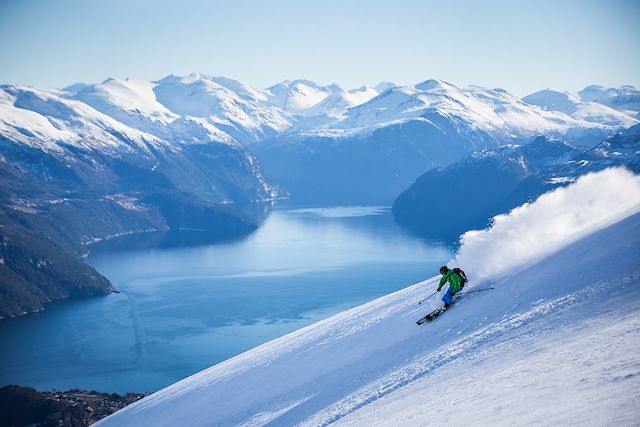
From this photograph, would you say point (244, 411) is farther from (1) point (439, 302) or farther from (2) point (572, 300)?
(2) point (572, 300)

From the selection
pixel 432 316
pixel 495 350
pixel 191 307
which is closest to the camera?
pixel 495 350

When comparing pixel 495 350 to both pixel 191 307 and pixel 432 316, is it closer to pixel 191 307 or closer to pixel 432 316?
pixel 432 316

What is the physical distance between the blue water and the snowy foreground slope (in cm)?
5577

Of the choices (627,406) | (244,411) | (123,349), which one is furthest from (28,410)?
(627,406)

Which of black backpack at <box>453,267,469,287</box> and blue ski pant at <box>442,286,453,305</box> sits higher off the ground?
black backpack at <box>453,267,469,287</box>

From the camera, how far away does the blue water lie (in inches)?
3177

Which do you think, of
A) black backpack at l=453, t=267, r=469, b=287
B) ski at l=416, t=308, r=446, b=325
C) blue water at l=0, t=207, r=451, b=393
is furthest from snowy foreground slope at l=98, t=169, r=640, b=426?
blue water at l=0, t=207, r=451, b=393

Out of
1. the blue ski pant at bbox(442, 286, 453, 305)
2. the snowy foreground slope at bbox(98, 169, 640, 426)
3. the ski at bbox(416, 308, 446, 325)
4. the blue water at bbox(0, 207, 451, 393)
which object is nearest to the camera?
the snowy foreground slope at bbox(98, 169, 640, 426)

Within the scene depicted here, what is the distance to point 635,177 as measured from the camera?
23141mm

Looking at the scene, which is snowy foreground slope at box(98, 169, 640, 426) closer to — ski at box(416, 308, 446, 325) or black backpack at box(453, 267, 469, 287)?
ski at box(416, 308, 446, 325)

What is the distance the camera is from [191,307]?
108 meters

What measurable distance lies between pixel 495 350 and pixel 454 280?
14.9 feet

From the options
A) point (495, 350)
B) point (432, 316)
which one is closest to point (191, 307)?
point (432, 316)

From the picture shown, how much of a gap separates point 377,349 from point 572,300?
228 inches
